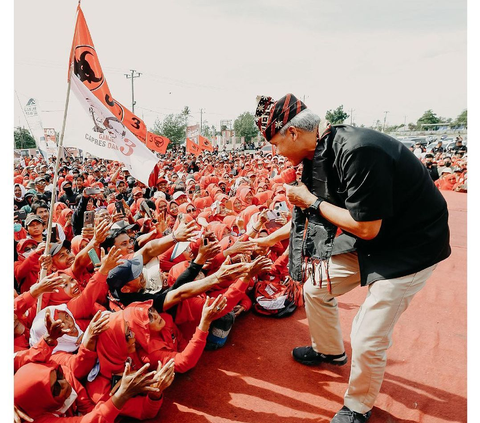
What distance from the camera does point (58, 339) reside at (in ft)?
8.89

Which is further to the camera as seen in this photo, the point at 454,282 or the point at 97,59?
the point at 454,282

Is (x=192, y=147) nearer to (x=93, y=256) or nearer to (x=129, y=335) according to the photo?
(x=93, y=256)

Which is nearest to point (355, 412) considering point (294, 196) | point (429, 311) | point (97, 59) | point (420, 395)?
point (420, 395)

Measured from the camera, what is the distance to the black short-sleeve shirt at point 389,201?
1895 millimetres

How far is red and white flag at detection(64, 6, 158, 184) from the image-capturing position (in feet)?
12.7

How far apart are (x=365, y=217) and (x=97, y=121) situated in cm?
335

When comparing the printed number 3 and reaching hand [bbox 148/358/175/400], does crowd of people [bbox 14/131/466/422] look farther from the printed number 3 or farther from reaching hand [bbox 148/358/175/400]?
the printed number 3

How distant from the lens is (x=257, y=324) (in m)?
3.99

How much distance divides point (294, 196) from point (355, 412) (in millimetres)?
1571

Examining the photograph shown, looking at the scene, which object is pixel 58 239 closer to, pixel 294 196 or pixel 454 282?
pixel 294 196

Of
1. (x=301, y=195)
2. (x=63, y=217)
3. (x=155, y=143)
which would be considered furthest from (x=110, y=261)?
(x=155, y=143)

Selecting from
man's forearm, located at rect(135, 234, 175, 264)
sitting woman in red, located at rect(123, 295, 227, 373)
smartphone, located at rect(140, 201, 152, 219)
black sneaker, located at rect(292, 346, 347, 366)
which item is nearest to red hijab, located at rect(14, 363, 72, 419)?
sitting woman in red, located at rect(123, 295, 227, 373)

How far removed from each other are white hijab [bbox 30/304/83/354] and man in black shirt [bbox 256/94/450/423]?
2046 mm

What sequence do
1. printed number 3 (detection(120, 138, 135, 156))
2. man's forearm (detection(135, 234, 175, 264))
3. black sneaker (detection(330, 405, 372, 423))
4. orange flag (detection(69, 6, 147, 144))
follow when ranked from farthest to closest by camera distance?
1. printed number 3 (detection(120, 138, 135, 156))
2. orange flag (detection(69, 6, 147, 144))
3. man's forearm (detection(135, 234, 175, 264))
4. black sneaker (detection(330, 405, 372, 423))
